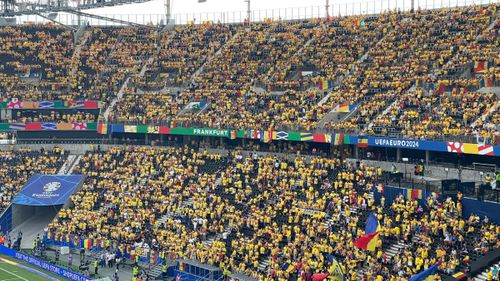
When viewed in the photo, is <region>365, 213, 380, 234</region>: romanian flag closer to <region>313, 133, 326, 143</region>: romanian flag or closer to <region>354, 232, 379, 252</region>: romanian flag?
<region>354, 232, 379, 252</region>: romanian flag

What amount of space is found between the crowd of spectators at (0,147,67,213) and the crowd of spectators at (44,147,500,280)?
308 cm

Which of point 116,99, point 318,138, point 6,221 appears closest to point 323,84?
point 318,138

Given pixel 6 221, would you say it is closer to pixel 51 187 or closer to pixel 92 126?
pixel 51 187

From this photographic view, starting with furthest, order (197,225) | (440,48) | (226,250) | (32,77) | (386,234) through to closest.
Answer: (32,77) → (440,48) → (197,225) → (226,250) → (386,234)

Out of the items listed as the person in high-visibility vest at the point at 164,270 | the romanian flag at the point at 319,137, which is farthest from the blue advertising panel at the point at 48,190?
the romanian flag at the point at 319,137

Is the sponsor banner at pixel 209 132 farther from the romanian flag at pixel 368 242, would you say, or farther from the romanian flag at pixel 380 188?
Answer: the romanian flag at pixel 368 242

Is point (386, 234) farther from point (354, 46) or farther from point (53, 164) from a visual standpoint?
point (53, 164)

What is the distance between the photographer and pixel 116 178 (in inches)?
2309

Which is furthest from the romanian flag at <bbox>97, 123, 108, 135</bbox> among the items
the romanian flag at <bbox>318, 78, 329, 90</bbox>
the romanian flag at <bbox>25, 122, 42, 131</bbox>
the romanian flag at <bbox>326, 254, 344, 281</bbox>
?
the romanian flag at <bbox>326, 254, 344, 281</bbox>

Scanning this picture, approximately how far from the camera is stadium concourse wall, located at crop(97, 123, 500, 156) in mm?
42906

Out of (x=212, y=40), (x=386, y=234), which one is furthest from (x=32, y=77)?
(x=386, y=234)

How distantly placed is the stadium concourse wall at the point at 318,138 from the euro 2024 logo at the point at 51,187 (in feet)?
24.4

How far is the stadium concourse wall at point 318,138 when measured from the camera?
1689 inches

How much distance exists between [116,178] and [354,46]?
2196 cm
